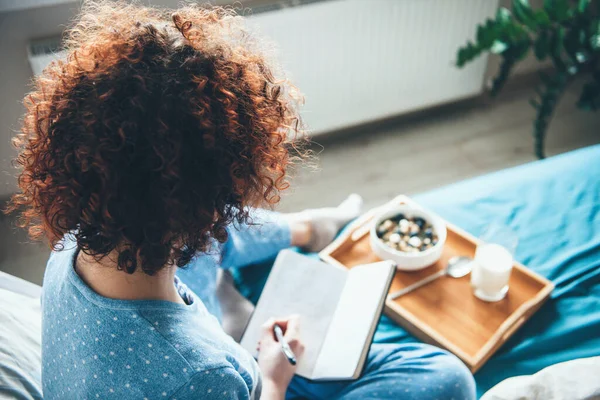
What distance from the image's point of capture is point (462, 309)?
3.56ft

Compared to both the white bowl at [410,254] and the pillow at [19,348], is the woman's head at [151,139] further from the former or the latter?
the white bowl at [410,254]

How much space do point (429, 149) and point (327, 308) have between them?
47.6 inches

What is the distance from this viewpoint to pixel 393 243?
1.16 meters

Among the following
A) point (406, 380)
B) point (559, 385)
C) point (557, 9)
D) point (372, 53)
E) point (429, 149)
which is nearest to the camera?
point (559, 385)

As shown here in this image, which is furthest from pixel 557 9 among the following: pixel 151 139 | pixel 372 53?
pixel 151 139

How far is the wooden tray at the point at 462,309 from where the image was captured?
103cm

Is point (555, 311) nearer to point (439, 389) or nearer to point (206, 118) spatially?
point (439, 389)

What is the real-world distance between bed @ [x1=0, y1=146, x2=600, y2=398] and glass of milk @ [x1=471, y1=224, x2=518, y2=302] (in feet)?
0.28

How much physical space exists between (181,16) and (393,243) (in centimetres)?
67

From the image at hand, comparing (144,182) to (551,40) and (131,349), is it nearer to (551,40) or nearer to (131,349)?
(131,349)

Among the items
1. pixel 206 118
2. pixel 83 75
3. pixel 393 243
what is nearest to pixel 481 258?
pixel 393 243

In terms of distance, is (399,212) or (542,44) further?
(542,44)

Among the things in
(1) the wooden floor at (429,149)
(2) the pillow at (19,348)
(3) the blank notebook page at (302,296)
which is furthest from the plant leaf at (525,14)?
(2) the pillow at (19,348)

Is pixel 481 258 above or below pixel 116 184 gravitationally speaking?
below
